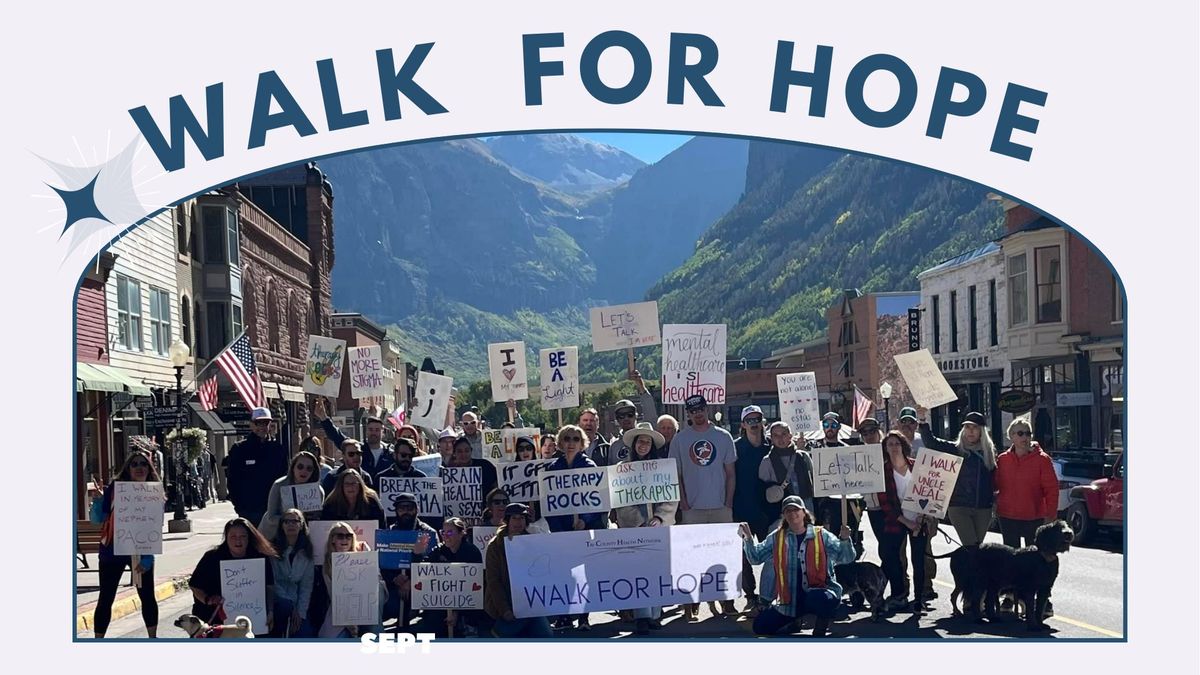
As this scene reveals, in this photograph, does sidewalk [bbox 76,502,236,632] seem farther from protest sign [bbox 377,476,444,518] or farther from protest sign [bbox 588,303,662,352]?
protest sign [bbox 588,303,662,352]

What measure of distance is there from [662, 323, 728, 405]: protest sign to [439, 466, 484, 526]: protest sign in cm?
291

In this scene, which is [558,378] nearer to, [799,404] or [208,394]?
[799,404]

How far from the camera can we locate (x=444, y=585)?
11523 millimetres

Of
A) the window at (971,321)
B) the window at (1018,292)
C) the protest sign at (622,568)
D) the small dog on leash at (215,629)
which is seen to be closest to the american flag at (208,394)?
the small dog on leash at (215,629)

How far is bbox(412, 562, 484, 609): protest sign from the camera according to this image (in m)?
11.5

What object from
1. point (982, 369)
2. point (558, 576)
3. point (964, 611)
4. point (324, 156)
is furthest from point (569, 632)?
point (982, 369)

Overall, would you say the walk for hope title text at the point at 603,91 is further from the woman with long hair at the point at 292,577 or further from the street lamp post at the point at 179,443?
the street lamp post at the point at 179,443

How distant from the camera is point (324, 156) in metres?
11.7

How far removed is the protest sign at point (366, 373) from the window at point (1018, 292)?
25.1 metres

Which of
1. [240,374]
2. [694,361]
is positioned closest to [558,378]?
[694,361]

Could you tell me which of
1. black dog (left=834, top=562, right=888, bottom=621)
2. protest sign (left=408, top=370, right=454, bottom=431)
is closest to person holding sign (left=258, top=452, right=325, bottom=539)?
black dog (left=834, top=562, right=888, bottom=621)

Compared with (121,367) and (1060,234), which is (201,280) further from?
(1060,234)

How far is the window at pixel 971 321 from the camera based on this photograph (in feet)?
Result: 154

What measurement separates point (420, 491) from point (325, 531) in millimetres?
1269
